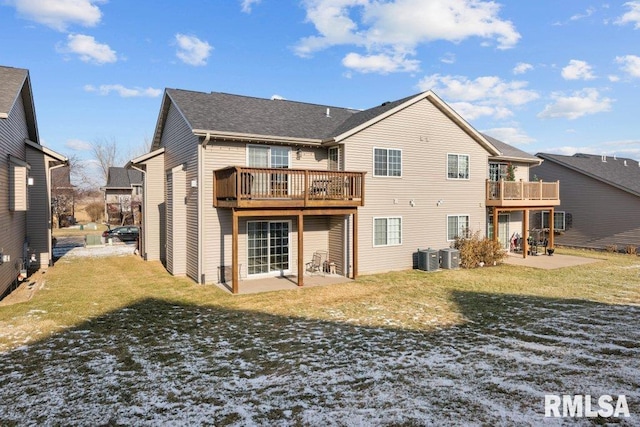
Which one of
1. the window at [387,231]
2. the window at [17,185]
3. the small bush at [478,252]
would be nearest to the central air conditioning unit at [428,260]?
the window at [387,231]

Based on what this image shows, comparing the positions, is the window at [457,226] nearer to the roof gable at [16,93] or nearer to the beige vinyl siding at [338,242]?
the beige vinyl siding at [338,242]

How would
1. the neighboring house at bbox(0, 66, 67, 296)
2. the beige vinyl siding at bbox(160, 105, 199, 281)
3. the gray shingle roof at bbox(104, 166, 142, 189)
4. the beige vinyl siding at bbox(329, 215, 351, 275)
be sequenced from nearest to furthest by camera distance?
the neighboring house at bbox(0, 66, 67, 296), the beige vinyl siding at bbox(160, 105, 199, 281), the beige vinyl siding at bbox(329, 215, 351, 275), the gray shingle roof at bbox(104, 166, 142, 189)

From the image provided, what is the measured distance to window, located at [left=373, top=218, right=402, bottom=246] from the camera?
50.4 feet

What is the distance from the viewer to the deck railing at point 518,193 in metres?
18.3

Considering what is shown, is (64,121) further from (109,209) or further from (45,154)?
(45,154)

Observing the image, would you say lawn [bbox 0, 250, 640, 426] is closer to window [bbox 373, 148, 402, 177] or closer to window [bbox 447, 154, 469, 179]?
window [bbox 373, 148, 402, 177]

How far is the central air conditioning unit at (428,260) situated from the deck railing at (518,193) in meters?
4.82

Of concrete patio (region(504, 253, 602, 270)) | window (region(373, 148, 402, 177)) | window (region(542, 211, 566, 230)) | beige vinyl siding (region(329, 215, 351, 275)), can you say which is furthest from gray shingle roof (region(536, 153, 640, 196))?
beige vinyl siding (region(329, 215, 351, 275))

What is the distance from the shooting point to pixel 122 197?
39.6m

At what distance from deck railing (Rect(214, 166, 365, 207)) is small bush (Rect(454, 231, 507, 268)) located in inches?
252

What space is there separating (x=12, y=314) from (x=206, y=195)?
20.2 feet

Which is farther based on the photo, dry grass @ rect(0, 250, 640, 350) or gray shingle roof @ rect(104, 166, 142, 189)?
gray shingle roof @ rect(104, 166, 142, 189)

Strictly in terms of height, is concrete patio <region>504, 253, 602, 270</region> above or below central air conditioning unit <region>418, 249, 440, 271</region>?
below

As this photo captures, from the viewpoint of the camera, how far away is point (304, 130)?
15.1 metres
